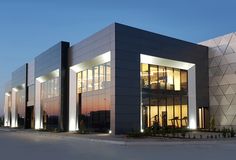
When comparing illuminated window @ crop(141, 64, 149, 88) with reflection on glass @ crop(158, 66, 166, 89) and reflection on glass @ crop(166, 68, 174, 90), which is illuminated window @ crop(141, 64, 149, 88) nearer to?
reflection on glass @ crop(158, 66, 166, 89)

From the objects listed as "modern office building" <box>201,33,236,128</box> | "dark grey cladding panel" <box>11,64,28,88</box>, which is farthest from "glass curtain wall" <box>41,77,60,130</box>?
"modern office building" <box>201,33,236,128</box>

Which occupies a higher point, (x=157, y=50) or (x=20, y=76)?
(x=20, y=76)

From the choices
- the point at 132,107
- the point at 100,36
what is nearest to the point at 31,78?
the point at 100,36

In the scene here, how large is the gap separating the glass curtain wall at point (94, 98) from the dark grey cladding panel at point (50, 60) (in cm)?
335

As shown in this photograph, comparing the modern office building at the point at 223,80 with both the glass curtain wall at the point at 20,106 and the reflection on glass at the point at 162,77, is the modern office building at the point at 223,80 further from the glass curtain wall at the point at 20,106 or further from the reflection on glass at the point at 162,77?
the glass curtain wall at the point at 20,106

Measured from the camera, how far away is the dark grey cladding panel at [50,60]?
36188mm

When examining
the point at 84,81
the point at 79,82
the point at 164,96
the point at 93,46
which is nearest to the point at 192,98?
the point at 164,96

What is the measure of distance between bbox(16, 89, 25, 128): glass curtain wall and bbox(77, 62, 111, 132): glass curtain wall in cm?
2126

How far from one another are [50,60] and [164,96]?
50.7ft

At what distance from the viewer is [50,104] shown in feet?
132

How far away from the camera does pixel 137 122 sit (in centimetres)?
2705

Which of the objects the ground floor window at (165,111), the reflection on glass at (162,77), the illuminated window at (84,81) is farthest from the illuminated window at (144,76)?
the illuminated window at (84,81)

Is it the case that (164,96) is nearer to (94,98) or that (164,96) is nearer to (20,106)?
(94,98)

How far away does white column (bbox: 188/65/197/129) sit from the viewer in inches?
1294
